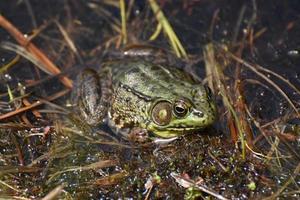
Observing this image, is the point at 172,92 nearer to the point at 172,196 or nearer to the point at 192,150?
the point at 192,150

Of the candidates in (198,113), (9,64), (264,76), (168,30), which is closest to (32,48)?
(9,64)

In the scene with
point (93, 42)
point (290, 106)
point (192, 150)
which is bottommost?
point (192, 150)

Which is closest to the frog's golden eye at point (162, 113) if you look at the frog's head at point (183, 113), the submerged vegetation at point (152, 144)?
the frog's head at point (183, 113)

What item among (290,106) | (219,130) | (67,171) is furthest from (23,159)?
(290,106)

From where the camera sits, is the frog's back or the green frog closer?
the green frog

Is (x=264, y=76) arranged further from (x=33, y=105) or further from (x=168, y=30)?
(x=33, y=105)

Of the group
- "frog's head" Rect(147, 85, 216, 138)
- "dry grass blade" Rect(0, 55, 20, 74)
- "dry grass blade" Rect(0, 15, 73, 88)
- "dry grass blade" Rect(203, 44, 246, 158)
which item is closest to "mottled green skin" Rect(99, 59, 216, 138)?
"frog's head" Rect(147, 85, 216, 138)

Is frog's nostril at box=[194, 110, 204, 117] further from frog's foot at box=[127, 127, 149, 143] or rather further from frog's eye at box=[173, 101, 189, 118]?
frog's foot at box=[127, 127, 149, 143]

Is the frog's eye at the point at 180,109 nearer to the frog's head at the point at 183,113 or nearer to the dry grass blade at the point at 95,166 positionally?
the frog's head at the point at 183,113
